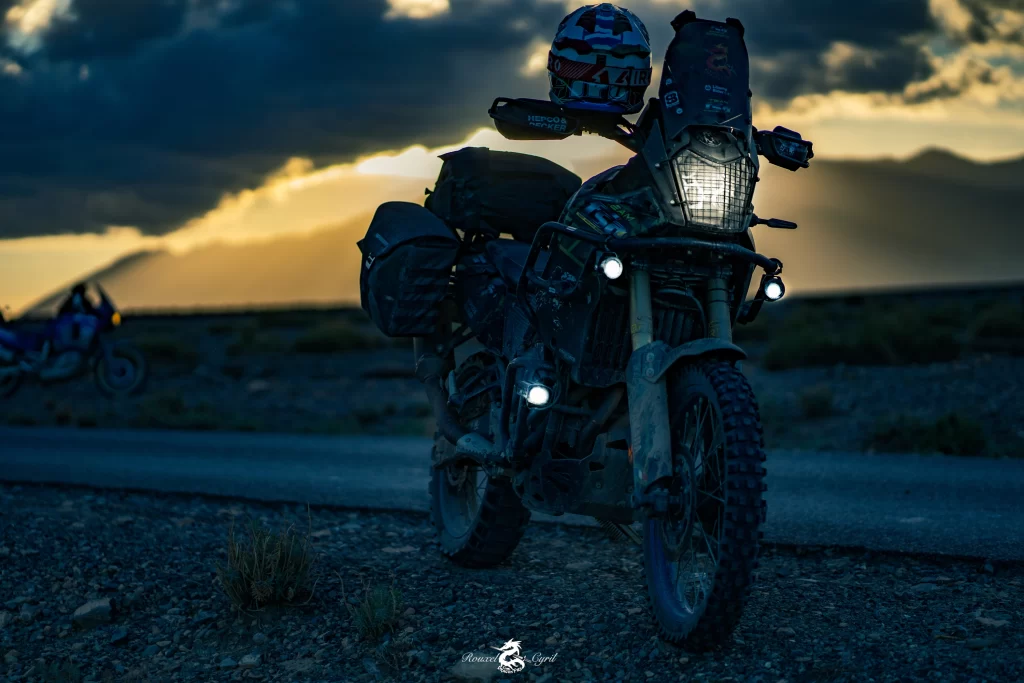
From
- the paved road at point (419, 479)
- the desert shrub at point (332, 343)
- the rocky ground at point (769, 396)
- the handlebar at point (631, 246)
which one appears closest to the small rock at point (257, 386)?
the rocky ground at point (769, 396)

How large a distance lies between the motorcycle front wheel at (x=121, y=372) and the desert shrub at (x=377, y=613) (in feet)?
45.0

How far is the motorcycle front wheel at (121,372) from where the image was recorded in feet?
57.9

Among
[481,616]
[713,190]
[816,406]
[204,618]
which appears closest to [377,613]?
[481,616]

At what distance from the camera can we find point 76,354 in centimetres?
1773

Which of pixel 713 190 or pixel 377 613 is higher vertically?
pixel 713 190

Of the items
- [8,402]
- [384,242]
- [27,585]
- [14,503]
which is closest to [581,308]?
[384,242]

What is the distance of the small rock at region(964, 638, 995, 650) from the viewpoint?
4.36 m

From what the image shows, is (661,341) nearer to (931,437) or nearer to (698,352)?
(698,352)

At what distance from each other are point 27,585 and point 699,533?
363cm

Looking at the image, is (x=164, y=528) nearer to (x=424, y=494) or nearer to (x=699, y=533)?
(x=424, y=494)

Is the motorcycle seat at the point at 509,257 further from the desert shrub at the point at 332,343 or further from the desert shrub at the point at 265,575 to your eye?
the desert shrub at the point at 332,343

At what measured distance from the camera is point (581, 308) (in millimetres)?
4582

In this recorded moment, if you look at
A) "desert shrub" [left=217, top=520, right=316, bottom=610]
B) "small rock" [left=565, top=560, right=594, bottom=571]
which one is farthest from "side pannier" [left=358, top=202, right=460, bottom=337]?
"small rock" [left=565, top=560, right=594, bottom=571]

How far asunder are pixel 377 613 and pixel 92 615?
5.15 feet
